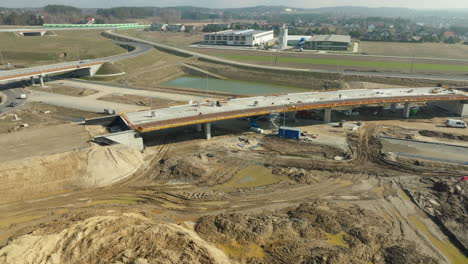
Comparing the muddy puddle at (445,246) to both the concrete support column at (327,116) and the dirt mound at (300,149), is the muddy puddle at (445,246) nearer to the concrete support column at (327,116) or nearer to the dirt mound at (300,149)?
the dirt mound at (300,149)

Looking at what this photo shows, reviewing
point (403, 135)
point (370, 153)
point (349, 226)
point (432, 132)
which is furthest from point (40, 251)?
point (432, 132)

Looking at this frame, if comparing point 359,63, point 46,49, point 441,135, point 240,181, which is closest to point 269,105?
point 240,181

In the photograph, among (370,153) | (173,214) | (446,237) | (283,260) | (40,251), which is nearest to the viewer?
(40,251)

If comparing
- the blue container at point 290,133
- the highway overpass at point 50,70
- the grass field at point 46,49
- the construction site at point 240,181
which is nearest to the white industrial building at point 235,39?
the grass field at point 46,49

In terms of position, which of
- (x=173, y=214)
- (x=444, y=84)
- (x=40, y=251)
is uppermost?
(x=444, y=84)

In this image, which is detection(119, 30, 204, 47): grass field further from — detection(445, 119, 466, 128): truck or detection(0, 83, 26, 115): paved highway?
detection(445, 119, 466, 128): truck

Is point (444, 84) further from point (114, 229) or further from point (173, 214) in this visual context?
point (114, 229)
